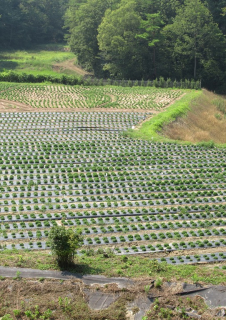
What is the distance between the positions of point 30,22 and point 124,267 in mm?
60386

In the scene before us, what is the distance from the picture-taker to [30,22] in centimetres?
6669

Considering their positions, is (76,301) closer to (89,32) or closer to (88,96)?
(88,96)

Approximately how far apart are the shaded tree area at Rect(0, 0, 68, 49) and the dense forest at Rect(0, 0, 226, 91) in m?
11.5

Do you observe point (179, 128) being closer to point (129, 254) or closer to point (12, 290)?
point (129, 254)

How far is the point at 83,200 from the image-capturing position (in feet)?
60.4

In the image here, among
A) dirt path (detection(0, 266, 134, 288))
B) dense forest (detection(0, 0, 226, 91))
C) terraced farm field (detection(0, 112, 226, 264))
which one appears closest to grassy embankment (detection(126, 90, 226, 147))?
terraced farm field (detection(0, 112, 226, 264))

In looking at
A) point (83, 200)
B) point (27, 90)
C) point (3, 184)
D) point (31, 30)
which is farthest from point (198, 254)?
point (31, 30)

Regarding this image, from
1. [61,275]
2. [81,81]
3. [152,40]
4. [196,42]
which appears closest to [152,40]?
[152,40]

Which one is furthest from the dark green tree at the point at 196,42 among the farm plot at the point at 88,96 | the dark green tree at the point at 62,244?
the dark green tree at the point at 62,244

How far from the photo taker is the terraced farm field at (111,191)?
1528 centimetres

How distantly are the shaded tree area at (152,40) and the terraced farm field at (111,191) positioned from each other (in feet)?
72.1

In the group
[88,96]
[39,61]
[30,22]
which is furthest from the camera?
[30,22]

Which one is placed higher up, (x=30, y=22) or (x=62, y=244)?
(x=30, y=22)

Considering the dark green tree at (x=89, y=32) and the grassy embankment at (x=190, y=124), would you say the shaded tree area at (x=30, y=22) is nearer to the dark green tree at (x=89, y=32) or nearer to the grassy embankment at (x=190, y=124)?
the dark green tree at (x=89, y=32)
